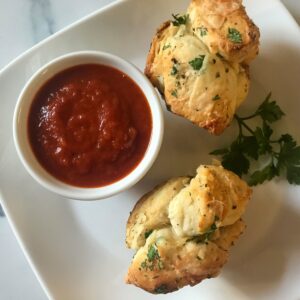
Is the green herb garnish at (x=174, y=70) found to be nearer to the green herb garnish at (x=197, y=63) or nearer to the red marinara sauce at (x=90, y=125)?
the green herb garnish at (x=197, y=63)

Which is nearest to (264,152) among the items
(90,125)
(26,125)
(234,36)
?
(234,36)

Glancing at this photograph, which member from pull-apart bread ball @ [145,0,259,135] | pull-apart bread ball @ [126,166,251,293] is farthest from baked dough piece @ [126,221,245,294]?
pull-apart bread ball @ [145,0,259,135]

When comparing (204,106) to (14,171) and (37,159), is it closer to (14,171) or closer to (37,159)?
(37,159)

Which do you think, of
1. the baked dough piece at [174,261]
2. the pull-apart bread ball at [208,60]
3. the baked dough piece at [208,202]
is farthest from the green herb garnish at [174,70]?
the baked dough piece at [174,261]

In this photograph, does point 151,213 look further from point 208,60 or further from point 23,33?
point 23,33

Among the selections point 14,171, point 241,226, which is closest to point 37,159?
point 14,171
